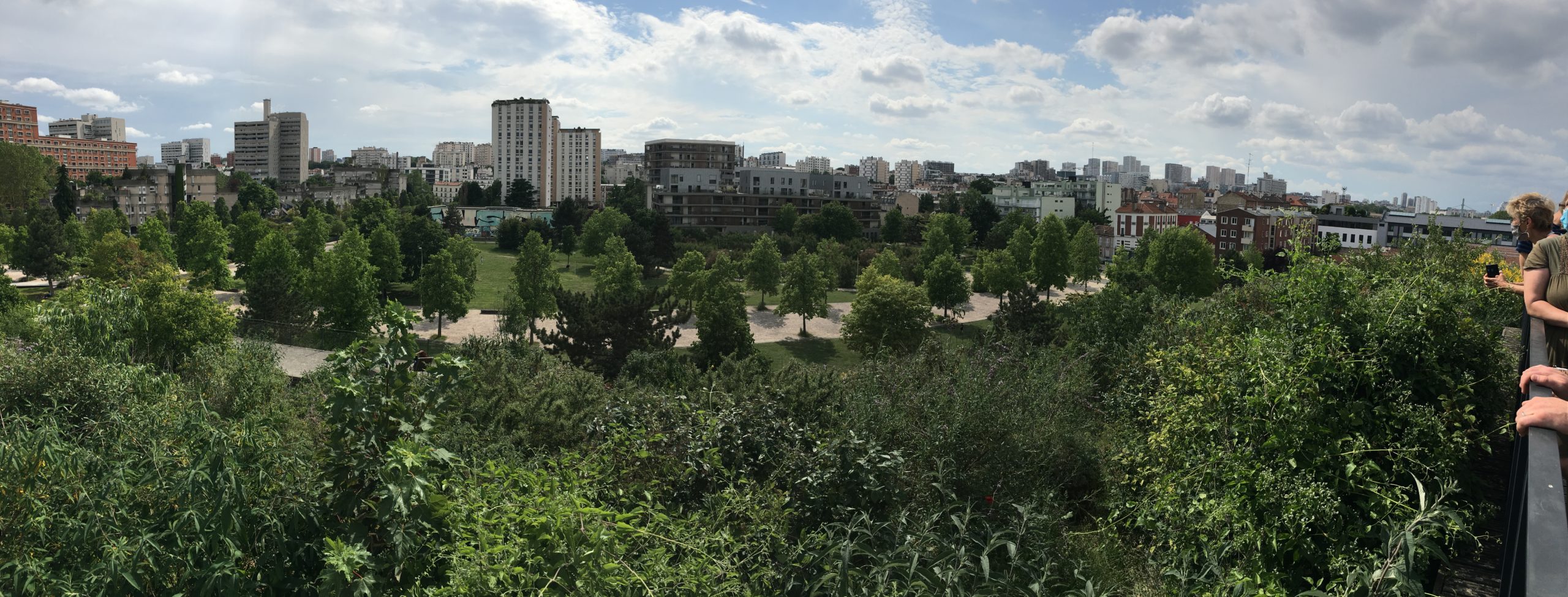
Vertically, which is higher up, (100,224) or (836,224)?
(836,224)

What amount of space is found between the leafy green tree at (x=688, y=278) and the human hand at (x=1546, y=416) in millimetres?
38402

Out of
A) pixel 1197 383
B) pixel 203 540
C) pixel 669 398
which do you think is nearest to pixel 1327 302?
pixel 1197 383

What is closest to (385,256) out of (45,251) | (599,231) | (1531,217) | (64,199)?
(45,251)

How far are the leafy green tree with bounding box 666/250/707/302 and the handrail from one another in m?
38.1

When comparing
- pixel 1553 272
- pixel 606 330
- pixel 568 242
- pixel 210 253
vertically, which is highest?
pixel 1553 272

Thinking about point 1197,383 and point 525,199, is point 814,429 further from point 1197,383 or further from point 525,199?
point 525,199

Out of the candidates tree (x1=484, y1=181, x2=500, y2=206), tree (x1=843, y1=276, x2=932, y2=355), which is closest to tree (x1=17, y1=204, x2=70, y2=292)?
tree (x1=843, y1=276, x2=932, y2=355)

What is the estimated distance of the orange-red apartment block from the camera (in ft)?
319

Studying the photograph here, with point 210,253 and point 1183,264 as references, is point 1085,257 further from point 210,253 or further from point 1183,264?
point 210,253

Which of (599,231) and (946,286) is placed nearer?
(946,286)

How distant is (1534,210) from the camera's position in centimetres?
523

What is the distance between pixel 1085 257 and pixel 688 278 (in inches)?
933

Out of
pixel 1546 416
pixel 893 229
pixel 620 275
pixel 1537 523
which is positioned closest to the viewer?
pixel 1537 523

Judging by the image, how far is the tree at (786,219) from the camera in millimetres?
73750
